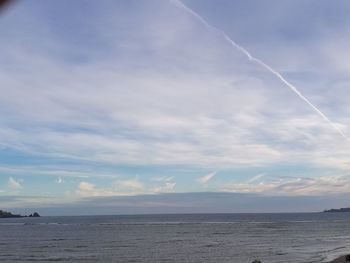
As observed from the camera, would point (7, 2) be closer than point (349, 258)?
Yes

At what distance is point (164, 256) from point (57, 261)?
10429 mm

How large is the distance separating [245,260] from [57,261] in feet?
55.5

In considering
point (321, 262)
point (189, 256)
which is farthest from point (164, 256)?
point (321, 262)

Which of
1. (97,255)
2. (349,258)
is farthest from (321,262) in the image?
(97,255)

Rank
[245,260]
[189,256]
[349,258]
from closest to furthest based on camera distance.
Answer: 1. [349,258]
2. [245,260]
3. [189,256]

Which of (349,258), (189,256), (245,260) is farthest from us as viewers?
(189,256)

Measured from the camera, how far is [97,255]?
170 feet

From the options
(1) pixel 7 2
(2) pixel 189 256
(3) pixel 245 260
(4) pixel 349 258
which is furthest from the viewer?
(2) pixel 189 256

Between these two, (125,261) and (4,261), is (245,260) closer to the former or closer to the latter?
(125,261)

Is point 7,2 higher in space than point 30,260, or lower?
higher

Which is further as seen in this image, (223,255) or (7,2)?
(223,255)

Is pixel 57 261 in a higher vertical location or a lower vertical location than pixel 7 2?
lower

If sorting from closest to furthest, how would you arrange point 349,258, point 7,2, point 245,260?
point 7,2
point 349,258
point 245,260

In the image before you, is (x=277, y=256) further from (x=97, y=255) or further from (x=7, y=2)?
(x=7, y=2)
